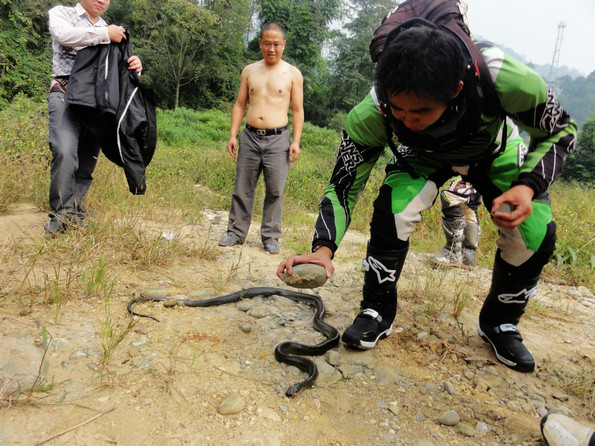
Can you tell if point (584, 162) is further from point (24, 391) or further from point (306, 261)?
point (24, 391)

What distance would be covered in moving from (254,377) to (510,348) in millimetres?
1498

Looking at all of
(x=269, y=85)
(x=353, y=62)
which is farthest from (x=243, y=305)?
(x=353, y=62)

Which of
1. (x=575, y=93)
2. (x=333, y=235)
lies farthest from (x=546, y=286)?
(x=575, y=93)

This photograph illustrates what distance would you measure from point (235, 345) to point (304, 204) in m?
5.22

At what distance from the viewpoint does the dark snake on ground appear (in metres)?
2.07

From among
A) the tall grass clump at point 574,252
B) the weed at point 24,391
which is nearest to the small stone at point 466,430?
the weed at point 24,391

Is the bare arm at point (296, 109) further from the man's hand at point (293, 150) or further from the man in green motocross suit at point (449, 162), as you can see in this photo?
the man in green motocross suit at point (449, 162)

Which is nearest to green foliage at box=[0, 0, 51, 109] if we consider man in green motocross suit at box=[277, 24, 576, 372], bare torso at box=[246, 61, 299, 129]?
bare torso at box=[246, 61, 299, 129]

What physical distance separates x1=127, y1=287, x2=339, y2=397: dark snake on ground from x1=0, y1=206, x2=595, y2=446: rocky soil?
52 millimetres

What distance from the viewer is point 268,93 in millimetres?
4453

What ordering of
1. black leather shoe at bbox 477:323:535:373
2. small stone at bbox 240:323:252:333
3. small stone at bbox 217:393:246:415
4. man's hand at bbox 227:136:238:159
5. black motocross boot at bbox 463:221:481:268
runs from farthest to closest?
man's hand at bbox 227:136:238:159 < black motocross boot at bbox 463:221:481:268 < small stone at bbox 240:323:252:333 < black leather shoe at bbox 477:323:535:373 < small stone at bbox 217:393:246:415

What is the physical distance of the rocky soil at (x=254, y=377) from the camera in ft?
5.23

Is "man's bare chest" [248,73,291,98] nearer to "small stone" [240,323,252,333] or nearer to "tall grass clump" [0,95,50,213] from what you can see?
"tall grass clump" [0,95,50,213]

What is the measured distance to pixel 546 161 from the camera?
6.08ft
